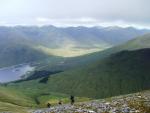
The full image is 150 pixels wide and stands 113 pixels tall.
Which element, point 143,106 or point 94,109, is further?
point 94,109

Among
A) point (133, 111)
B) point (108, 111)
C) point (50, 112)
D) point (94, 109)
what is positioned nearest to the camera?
point (133, 111)

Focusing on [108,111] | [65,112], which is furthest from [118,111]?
[65,112]

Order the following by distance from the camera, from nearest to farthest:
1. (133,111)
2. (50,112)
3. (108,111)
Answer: (133,111)
(108,111)
(50,112)

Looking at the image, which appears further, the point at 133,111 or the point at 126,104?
the point at 126,104

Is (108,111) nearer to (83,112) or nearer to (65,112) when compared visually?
(83,112)

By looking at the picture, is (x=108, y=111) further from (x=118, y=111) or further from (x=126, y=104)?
(x=126, y=104)

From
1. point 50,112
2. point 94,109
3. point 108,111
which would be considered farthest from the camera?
point 50,112

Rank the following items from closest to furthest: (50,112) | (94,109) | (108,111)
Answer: (108,111), (94,109), (50,112)

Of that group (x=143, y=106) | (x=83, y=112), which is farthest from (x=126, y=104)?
(x=83, y=112)
